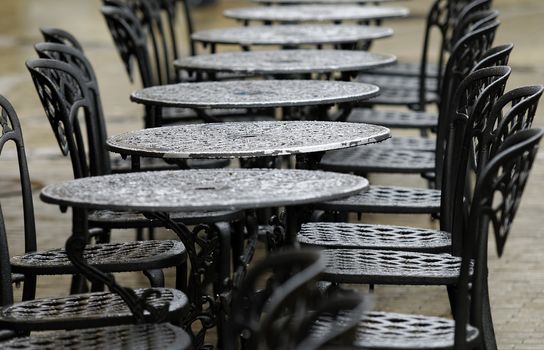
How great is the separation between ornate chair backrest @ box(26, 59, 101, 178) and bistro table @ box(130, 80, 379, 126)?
0.20 m

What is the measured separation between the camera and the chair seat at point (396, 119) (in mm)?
6473

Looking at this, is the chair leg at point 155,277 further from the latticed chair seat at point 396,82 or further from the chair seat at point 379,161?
the latticed chair seat at point 396,82

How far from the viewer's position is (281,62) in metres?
5.79

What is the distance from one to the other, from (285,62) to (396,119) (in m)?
1.00

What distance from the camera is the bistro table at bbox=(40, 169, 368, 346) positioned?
3096 millimetres

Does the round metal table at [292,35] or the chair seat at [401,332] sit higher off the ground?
the round metal table at [292,35]

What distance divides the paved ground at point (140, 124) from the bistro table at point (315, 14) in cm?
94

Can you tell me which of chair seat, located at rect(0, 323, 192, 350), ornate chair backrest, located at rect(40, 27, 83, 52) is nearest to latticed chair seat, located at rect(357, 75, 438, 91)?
ornate chair backrest, located at rect(40, 27, 83, 52)

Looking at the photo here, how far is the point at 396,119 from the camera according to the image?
21.6 feet

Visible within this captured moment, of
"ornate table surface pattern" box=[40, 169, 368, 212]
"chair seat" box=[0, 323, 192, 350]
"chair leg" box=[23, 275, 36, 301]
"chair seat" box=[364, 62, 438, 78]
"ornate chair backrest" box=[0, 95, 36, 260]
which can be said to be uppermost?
"ornate table surface pattern" box=[40, 169, 368, 212]

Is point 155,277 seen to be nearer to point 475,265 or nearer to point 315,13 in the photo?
point 475,265

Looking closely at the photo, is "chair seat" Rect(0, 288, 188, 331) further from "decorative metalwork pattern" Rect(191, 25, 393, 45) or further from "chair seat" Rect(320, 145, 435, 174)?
"decorative metalwork pattern" Rect(191, 25, 393, 45)

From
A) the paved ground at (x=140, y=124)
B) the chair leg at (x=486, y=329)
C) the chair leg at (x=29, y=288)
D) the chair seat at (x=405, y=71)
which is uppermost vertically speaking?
the chair seat at (x=405, y=71)

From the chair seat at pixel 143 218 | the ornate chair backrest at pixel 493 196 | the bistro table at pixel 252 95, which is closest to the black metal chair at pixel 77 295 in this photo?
the chair seat at pixel 143 218
